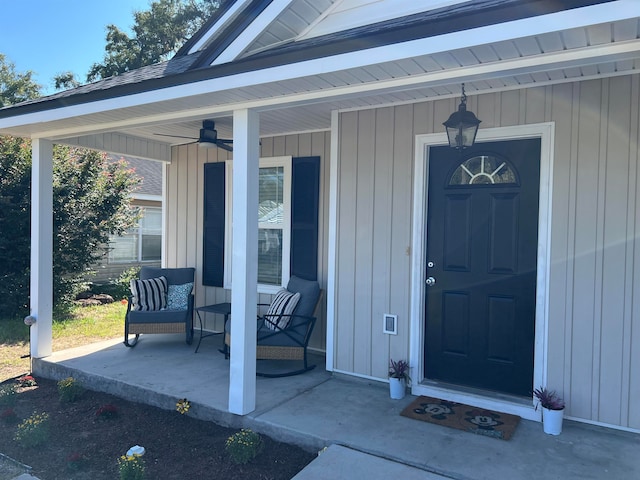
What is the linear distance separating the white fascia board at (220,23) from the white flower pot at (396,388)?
3.63m

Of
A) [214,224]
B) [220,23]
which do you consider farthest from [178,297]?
[220,23]

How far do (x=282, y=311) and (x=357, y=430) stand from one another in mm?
1681

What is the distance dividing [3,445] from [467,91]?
431cm

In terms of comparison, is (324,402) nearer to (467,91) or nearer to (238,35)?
(467,91)

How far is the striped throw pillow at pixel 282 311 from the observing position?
15.2 ft

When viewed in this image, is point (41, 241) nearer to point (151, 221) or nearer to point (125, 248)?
point (125, 248)

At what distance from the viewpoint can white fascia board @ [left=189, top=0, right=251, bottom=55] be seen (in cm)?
462

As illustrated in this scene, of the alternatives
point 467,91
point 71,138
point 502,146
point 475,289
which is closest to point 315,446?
point 475,289

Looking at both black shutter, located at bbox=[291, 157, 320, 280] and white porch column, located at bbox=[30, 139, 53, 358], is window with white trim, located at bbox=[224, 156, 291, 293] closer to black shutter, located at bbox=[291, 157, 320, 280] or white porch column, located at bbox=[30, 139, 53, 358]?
black shutter, located at bbox=[291, 157, 320, 280]

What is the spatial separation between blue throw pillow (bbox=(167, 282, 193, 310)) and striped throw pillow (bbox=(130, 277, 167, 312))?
0.20 feet

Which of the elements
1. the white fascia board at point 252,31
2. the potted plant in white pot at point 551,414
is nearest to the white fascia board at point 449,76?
the white fascia board at point 252,31

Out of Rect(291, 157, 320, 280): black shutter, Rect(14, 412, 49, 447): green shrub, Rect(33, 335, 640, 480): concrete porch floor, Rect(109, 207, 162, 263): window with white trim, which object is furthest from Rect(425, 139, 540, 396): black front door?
Rect(109, 207, 162, 263): window with white trim

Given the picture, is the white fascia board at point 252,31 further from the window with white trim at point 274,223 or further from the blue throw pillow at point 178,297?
the blue throw pillow at point 178,297

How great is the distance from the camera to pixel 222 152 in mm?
6168
